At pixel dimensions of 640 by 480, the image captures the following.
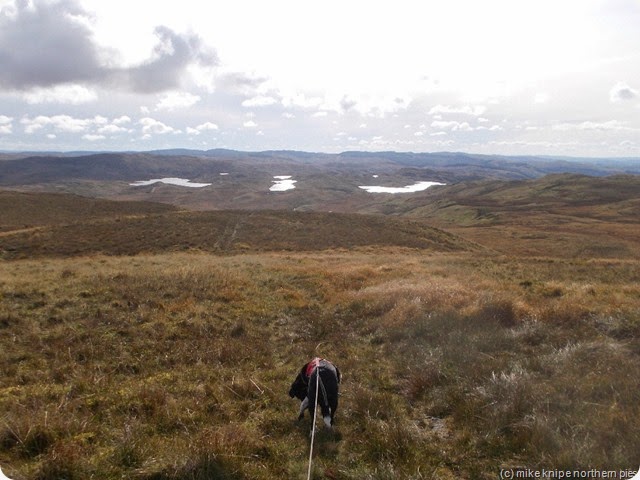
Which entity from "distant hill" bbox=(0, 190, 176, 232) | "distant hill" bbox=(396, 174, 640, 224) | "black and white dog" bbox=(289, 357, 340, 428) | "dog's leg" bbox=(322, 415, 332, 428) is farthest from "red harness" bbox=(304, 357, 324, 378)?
"distant hill" bbox=(396, 174, 640, 224)

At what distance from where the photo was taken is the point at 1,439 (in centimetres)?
541

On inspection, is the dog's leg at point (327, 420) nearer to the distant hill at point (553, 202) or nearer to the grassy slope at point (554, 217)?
the grassy slope at point (554, 217)

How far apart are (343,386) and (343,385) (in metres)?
0.05

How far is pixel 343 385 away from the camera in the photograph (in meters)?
8.15

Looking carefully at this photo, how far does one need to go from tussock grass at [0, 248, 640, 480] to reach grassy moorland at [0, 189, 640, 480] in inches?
1.3

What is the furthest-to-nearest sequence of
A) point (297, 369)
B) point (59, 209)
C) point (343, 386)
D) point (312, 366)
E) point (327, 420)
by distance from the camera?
point (59, 209) → point (297, 369) → point (343, 386) → point (312, 366) → point (327, 420)

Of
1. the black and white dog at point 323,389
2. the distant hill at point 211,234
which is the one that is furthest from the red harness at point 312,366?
the distant hill at point 211,234

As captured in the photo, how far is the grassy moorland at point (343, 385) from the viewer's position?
17.4 ft

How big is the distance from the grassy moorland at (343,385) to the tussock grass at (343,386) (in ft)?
0.11

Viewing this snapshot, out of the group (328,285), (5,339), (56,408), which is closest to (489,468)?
(56,408)

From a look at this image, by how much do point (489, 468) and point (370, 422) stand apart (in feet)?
6.25

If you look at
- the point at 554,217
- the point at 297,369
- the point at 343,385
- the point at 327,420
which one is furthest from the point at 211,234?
the point at 554,217

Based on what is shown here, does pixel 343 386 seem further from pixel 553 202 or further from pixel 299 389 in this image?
pixel 553 202

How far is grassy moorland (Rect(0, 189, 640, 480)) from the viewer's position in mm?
5301
